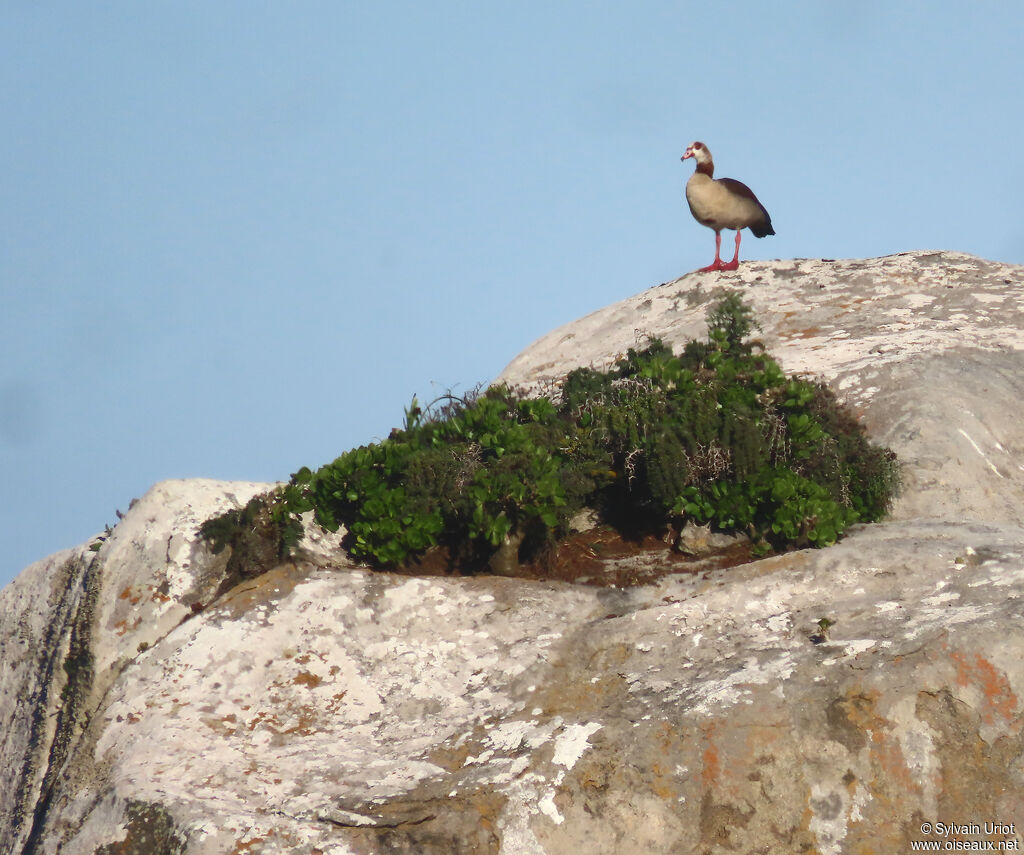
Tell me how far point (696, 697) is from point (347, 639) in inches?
93.9

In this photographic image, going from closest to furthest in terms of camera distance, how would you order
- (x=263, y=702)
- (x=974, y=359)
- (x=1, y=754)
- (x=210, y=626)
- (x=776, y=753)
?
(x=776, y=753)
(x=263, y=702)
(x=210, y=626)
(x=1, y=754)
(x=974, y=359)

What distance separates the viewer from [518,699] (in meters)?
6.95

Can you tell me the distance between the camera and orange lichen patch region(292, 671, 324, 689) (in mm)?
7312

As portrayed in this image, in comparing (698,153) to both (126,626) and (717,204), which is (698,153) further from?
(126,626)

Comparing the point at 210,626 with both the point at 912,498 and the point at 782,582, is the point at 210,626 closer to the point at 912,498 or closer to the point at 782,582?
the point at 782,582

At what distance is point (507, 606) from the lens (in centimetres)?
786

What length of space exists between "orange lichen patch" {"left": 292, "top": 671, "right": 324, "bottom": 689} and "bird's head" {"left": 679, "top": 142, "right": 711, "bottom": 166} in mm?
10898

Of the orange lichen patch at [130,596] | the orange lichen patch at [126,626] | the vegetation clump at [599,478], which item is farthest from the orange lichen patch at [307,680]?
the orange lichen patch at [130,596]

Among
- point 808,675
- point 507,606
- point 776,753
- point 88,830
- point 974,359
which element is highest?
point 974,359

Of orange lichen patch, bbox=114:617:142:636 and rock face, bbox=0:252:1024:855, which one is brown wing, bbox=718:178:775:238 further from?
orange lichen patch, bbox=114:617:142:636

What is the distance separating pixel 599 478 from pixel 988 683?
12.1 feet

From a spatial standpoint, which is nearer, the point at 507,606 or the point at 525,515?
the point at 507,606

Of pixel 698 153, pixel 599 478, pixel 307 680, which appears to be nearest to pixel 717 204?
pixel 698 153

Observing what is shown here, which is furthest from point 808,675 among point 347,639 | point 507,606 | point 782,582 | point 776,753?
point 347,639
